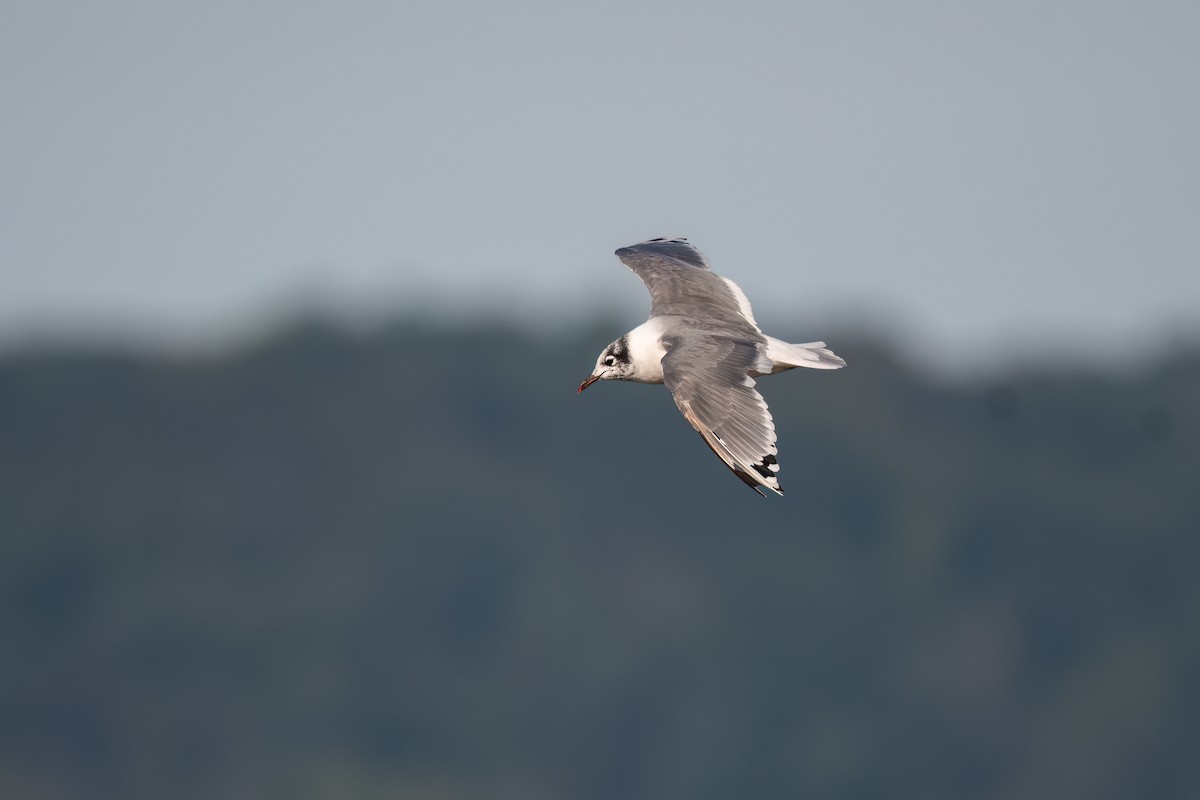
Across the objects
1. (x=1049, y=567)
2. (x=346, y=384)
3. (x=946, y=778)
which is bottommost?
(x=946, y=778)

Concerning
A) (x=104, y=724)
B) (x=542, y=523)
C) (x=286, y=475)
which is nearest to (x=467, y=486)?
(x=542, y=523)

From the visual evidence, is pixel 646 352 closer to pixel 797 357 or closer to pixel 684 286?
pixel 797 357

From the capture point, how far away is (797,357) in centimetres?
1306

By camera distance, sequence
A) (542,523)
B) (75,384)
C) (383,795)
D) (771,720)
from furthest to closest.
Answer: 1. (75,384)
2. (542,523)
3. (771,720)
4. (383,795)

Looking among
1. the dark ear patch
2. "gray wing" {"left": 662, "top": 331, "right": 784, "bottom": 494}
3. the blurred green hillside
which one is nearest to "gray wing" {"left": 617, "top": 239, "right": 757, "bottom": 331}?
the dark ear patch

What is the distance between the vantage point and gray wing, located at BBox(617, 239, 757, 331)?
13992 millimetres

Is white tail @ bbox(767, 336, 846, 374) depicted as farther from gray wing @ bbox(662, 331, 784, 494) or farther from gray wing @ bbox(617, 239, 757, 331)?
gray wing @ bbox(617, 239, 757, 331)

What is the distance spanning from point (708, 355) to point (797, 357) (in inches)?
22.5

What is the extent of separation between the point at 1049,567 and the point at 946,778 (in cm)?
1217

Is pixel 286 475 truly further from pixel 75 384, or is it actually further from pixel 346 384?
pixel 75 384

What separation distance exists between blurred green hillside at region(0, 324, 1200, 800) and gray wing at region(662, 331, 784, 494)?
193 ft

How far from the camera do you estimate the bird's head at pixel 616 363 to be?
13.6 m

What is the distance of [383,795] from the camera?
6981 centimetres

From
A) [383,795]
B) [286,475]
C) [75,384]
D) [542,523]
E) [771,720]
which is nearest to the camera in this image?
[383,795]
